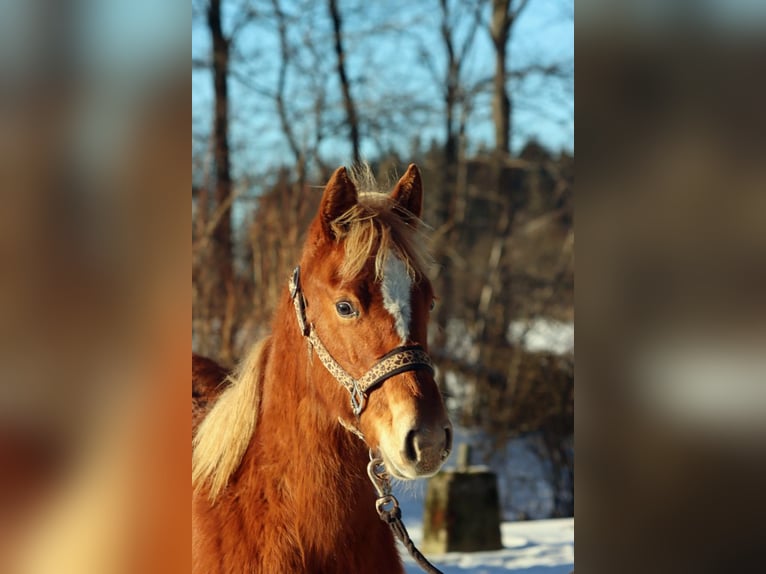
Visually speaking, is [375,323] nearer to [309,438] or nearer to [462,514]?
Answer: [309,438]

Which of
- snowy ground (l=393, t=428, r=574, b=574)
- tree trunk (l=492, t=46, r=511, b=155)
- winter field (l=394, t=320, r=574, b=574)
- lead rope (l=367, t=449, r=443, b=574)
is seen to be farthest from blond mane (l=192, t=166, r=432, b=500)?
tree trunk (l=492, t=46, r=511, b=155)

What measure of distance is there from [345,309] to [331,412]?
0.30 metres

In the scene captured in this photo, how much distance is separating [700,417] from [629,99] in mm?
424

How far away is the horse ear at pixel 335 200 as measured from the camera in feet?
6.81

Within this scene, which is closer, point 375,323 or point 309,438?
point 375,323

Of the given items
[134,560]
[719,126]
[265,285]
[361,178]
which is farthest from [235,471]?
[265,285]

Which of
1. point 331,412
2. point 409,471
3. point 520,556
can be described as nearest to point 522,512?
point 520,556

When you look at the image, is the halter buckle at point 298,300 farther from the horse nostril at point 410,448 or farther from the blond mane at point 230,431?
the horse nostril at point 410,448

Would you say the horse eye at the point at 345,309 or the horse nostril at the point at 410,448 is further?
the horse eye at the point at 345,309

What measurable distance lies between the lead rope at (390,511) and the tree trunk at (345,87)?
573cm

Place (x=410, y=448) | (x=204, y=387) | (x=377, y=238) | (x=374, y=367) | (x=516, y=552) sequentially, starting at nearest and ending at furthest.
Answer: (x=410, y=448), (x=374, y=367), (x=377, y=238), (x=204, y=387), (x=516, y=552)

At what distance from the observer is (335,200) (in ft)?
6.89

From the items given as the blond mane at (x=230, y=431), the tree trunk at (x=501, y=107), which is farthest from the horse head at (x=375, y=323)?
the tree trunk at (x=501, y=107)

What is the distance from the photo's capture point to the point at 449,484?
5.71 metres
